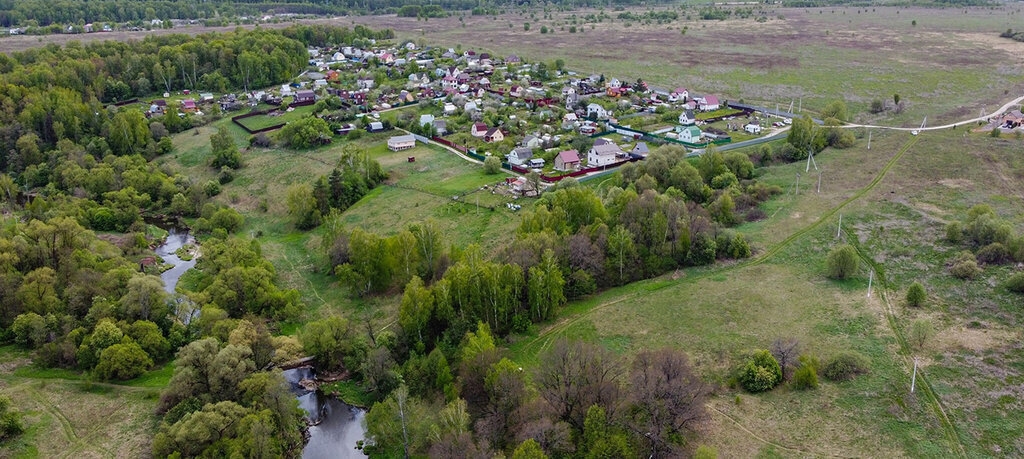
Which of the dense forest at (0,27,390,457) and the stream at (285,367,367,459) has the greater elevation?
→ the dense forest at (0,27,390,457)

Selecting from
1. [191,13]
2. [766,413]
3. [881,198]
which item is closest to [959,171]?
[881,198]

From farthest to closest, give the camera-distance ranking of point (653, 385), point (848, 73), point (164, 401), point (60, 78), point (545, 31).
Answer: point (545, 31) < point (848, 73) < point (60, 78) < point (164, 401) < point (653, 385)

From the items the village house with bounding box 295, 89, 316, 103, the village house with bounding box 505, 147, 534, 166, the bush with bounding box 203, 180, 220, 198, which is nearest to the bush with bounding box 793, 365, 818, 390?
the village house with bounding box 505, 147, 534, 166

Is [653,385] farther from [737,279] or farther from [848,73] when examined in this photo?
[848,73]

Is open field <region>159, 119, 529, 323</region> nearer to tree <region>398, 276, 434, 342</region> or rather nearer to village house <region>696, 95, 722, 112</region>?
tree <region>398, 276, 434, 342</region>

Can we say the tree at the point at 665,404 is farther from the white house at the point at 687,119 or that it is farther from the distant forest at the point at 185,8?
the distant forest at the point at 185,8

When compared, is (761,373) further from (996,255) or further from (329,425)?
(996,255)

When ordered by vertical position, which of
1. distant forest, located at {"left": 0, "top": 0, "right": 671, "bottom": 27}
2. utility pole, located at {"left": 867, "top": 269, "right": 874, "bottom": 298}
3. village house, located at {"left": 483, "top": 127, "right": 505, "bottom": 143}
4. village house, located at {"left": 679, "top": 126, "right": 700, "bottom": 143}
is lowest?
utility pole, located at {"left": 867, "top": 269, "right": 874, "bottom": 298}
